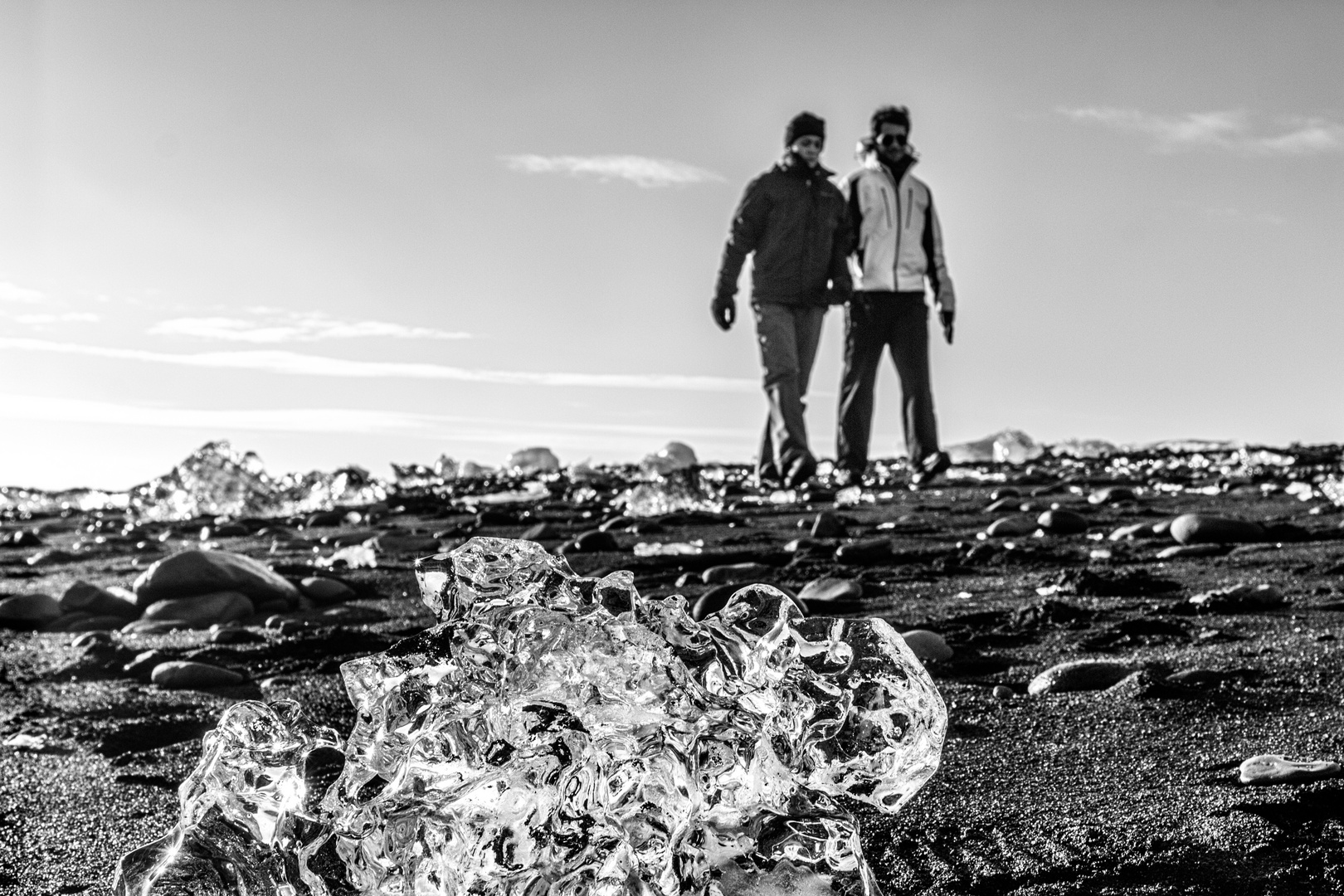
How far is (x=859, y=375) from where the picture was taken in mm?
10242

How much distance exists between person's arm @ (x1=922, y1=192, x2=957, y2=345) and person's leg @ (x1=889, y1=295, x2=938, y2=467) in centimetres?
37

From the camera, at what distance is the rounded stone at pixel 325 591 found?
4551 mm

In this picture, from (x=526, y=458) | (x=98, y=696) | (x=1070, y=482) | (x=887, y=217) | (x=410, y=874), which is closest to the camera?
(x=410, y=874)

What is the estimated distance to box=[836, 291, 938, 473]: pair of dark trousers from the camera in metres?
10.3

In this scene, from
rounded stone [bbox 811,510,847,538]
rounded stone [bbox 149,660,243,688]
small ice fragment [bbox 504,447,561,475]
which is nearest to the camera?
rounded stone [bbox 149,660,243,688]

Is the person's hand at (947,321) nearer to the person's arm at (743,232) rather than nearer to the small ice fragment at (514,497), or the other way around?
the person's arm at (743,232)

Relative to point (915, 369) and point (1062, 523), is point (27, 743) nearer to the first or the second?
point (1062, 523)

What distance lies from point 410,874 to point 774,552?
12.2ft

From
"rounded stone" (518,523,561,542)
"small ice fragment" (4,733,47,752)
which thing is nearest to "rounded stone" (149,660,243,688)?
"small ice fragment" (4,733,47,752)

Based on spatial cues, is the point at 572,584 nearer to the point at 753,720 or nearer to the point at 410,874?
the point at 753,720

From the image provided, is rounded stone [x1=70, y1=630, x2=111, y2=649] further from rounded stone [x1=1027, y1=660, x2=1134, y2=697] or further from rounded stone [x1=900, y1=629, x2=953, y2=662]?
rounded stone [x1=1027, y1=660, x2=1134, y2=697]

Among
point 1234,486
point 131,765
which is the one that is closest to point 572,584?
point 131,765

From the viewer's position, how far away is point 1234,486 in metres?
8.00

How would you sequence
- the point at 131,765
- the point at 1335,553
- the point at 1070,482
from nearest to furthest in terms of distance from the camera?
the point at 131,765 → the point at 1335,553 → the point at 1070,482
